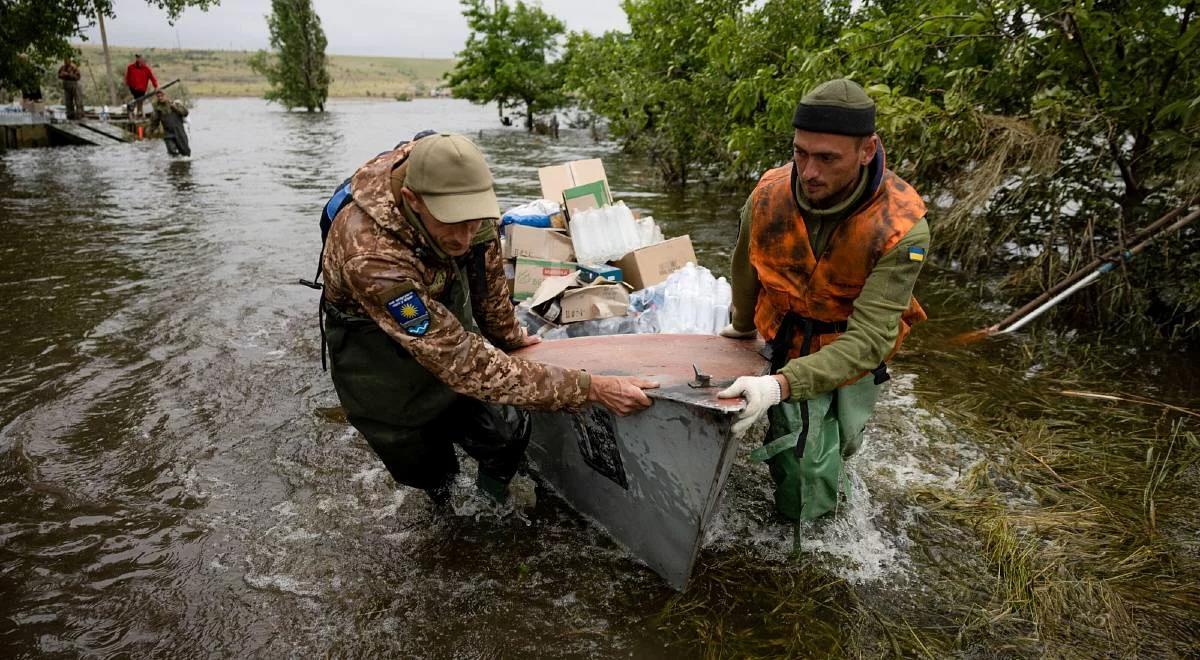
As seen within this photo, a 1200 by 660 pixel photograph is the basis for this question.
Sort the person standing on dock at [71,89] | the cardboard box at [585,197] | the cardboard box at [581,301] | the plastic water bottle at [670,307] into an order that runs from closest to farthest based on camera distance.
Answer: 1. the plastic water bottle at [670,307]
2. the cardboard box at [581,301]
3. the cardboard box at [585,197]
4. the person standing on dock at [71,89]

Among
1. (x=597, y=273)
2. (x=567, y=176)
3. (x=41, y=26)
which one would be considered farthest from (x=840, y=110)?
(x=41, y=26)

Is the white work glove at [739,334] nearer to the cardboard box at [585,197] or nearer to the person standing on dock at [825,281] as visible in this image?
the person standing on dock at [825,281]

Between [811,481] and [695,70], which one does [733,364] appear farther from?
[695,70]

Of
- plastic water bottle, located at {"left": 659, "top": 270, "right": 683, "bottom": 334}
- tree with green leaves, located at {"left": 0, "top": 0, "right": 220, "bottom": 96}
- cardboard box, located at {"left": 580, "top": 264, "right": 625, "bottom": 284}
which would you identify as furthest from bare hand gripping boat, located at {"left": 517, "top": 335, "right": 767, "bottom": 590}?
tree with green leaves, located at {"left": 0, "top": 0, "right": 220, "bottom": 96}

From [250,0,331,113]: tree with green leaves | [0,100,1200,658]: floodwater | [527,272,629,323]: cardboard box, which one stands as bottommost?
[0,100,1200,658]: floodwater

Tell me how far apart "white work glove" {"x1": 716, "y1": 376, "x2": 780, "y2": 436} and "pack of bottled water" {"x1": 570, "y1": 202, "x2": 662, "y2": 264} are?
2818mm

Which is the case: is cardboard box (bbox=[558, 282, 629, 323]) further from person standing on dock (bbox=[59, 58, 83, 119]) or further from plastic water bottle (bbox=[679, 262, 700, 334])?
person standing on dock (bbox=[59, 58, 83, 119])

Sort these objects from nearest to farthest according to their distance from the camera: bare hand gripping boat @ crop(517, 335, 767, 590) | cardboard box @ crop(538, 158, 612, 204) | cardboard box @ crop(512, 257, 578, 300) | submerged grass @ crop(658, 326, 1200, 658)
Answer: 1. bare hand gripping boat @ crop(517, 335, 767, 590)
2. submerged grass @ crop(658, 326, 1200, 658)
3. cardboard box @ crop(512, 257, 578, 300)
4. cardboard box @ crop(538, 158, 612, 204)

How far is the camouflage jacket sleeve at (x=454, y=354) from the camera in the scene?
2.26 m

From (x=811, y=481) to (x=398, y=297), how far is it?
5.91ft

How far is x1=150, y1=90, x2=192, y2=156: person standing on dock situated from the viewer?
626 inches

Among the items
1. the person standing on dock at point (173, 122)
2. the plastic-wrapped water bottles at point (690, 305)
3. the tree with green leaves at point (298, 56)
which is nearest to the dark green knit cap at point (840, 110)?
the plastic-wrapped water bottles at point (690, 305)

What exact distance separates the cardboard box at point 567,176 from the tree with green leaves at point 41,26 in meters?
12.1

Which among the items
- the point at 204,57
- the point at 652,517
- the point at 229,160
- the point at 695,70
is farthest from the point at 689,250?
the point at 204,57
